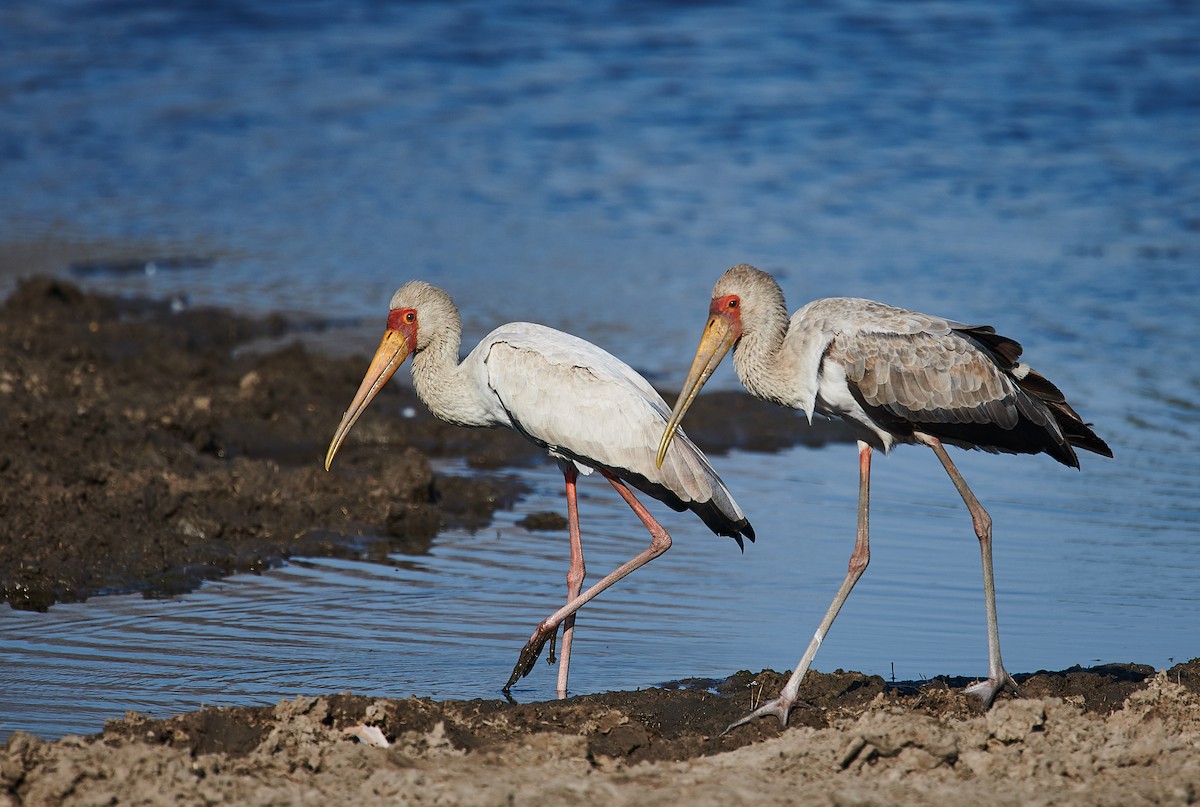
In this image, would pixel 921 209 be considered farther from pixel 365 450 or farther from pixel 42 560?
pixel 42 560

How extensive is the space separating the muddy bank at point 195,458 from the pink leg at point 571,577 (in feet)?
4.40

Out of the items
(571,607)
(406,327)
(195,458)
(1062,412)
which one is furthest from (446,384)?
(1062,412)

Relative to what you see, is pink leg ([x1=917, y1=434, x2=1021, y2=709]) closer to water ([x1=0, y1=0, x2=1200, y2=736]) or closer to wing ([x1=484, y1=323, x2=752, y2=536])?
water ([x1=0, y1=0, x2=1200, y2=736])

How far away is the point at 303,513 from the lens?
7.92m

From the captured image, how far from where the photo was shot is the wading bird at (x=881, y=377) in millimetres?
5793

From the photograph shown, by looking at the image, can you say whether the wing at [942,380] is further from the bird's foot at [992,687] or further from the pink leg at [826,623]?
the bird's foot at [992,687]

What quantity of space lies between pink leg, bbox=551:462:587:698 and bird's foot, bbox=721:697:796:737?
0.93 m

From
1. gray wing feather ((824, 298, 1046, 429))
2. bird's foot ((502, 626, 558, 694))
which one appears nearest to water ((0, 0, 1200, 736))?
bird's foot ((502, 626, 558, 694))

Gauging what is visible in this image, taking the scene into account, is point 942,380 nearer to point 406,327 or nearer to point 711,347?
point 711,347

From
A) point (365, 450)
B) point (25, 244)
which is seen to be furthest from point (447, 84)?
point (365, 450)

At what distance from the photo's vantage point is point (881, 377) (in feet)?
18.9

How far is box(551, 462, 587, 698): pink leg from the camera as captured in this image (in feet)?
19.6

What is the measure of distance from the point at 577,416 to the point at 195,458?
2.92m

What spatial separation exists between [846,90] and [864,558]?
602 inches
